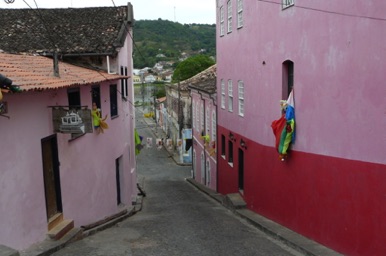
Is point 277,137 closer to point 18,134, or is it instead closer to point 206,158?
point 18,134

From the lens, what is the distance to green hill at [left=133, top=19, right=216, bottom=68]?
96.3 metres

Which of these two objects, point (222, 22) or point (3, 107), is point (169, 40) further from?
point (3, 107)

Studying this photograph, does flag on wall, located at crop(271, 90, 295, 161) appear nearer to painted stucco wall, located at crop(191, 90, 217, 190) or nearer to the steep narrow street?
the steep narrow street

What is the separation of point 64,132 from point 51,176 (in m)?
1.13

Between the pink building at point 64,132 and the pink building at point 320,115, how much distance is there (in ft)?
15.2

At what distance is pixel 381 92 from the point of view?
729 centimetres

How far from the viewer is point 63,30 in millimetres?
16781

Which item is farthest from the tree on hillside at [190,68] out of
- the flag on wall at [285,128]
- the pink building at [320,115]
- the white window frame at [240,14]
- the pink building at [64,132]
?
the flag on wall at [285,128]

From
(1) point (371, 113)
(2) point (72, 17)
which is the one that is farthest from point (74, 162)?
(2) point (72, 17)

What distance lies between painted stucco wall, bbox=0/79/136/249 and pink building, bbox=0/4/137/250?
0.05 ft

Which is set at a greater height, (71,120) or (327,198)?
(71,120)

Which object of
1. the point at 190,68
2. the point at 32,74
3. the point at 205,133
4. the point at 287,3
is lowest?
the point at 205,133

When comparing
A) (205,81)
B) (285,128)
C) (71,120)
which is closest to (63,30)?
(71,120)

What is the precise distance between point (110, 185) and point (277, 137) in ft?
20.6
